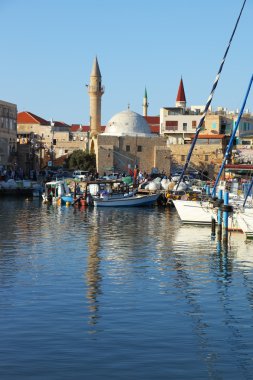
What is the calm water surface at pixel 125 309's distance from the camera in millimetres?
15094

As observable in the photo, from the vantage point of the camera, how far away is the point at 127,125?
4321 inches

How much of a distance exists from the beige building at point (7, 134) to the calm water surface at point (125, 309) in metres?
62.8

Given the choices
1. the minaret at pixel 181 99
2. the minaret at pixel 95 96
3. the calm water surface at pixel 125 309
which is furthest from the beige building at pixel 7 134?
the calm water surface at pixel 125 309

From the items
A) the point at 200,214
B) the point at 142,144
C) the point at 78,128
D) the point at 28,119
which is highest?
the point at 28,119

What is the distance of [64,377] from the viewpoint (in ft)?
46.8

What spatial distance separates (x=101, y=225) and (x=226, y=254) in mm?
15619

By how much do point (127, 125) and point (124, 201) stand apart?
48328 mm

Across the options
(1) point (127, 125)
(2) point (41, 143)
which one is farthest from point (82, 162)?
(2) point (41, 143)

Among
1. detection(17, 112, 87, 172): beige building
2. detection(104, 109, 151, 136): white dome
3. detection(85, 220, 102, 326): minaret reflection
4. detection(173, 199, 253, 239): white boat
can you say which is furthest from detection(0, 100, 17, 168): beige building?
detection(85, 220, 102, 326): minaret reflection

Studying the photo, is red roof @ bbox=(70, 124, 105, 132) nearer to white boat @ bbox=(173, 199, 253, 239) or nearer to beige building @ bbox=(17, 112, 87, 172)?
beige building @ bbox=(17, 112, 87, 172)

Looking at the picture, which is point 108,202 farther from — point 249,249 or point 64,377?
point 64,377

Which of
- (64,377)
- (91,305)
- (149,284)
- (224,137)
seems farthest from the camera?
(224,137)

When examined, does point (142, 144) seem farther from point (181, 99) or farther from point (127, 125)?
point (181, 99)

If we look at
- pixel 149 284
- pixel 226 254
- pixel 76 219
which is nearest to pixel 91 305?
pixel 149 284
